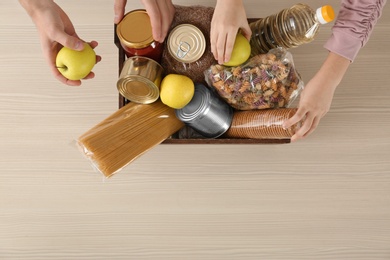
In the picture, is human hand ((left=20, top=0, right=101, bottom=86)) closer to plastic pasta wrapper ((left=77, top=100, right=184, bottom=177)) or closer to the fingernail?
the fingernail

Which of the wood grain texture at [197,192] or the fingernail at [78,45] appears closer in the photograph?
the fingernail at [78,45]

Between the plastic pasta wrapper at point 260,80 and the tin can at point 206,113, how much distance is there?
19 millimetres

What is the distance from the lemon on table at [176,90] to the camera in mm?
687

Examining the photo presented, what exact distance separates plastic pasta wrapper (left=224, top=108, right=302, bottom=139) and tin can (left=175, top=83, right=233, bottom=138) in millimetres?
19

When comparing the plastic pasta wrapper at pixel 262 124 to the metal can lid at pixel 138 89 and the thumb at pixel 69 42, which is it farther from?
the thumb at pixel 69 42

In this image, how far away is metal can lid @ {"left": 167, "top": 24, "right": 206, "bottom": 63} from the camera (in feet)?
2.30

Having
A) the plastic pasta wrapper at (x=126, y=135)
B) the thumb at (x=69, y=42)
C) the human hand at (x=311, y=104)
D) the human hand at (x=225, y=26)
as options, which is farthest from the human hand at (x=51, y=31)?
the human hand at (x=311, y=104)

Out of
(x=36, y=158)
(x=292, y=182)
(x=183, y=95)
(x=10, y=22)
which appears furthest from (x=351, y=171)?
(x=10, y=22)

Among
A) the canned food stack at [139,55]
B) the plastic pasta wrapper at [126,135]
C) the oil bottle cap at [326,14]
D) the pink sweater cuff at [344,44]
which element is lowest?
the plastic pasta wrapper at [126,135]

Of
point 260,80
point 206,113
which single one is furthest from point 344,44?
point 206,113

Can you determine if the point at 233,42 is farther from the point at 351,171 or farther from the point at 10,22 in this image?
the point at 10,22

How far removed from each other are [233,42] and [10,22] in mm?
497

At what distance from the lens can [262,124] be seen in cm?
72

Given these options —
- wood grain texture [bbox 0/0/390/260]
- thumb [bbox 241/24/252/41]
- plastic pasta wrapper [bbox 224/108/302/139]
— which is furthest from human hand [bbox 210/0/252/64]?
wood grain texture [bbox 0/0/390/260]
